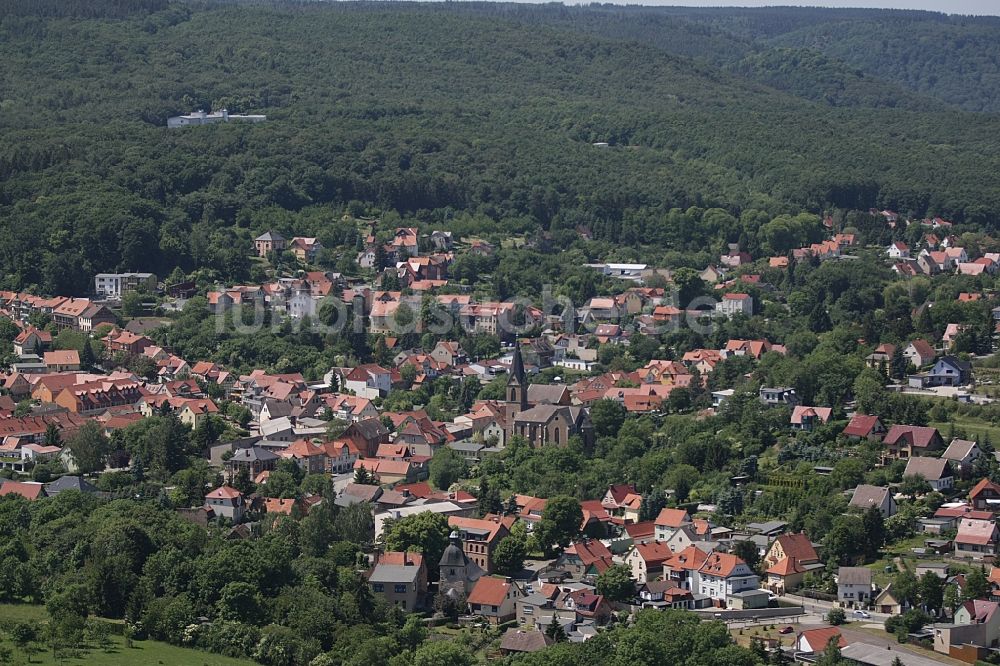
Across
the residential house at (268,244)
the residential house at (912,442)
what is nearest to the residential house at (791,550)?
the residential house at (912,442)

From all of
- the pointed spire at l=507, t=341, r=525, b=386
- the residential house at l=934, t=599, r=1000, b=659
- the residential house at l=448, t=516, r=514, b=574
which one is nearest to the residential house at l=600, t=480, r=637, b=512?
the residential house at l=448, t=516, r=514, b=574

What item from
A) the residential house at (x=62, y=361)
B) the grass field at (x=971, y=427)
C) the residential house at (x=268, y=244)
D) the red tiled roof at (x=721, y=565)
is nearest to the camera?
the red tiled roof at (x=721, y=565)

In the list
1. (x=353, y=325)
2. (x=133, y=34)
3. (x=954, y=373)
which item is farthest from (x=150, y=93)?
(x=954, y=373)

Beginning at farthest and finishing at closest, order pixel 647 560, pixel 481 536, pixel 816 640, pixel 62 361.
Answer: pixel 62 361, pixel 481 536, pixel 647 560, pixel 816 640

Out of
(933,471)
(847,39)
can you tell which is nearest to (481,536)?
(933,471)

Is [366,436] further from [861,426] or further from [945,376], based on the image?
[945,376]

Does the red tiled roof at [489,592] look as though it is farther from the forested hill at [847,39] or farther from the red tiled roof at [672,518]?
the forested hill at [847,39]
